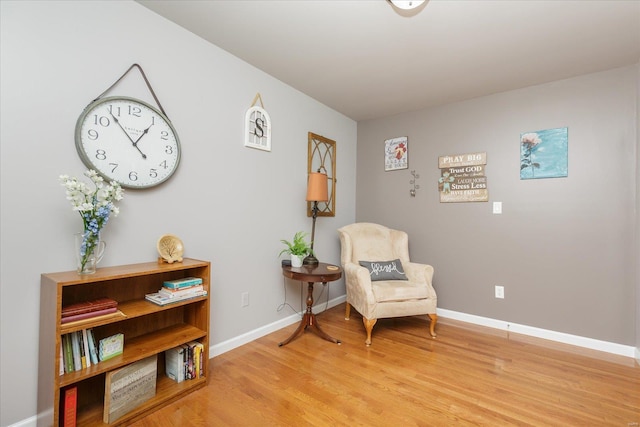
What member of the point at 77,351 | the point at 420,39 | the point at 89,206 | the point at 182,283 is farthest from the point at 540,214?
the point at 77,351

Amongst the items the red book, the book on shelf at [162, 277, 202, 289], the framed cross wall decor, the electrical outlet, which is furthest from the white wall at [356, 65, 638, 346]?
the red book

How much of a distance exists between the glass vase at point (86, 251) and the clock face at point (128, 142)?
374 mm

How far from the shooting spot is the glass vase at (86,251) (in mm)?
1397

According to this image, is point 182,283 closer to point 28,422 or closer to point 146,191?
point 146,191

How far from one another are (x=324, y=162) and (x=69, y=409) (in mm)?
2774

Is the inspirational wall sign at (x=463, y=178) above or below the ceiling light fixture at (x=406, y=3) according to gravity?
below

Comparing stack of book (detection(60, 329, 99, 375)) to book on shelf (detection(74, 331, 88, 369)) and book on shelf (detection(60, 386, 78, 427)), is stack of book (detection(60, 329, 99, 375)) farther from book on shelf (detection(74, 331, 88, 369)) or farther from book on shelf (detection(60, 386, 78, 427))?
book on shelf (detection(60, 386, 78, 427))

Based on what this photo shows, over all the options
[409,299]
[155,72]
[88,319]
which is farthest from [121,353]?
[409,299]

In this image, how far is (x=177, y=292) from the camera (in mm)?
1692

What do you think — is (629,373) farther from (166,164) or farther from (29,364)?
(29,364)

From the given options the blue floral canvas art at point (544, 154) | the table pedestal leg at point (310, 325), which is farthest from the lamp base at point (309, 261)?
the blue floral canvas art at point (544, 154)

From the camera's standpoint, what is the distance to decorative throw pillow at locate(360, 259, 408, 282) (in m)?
2.81

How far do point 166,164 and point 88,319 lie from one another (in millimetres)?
978

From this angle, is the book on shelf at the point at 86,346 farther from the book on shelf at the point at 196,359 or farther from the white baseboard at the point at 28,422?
the book on shelf at the point at 196,359
